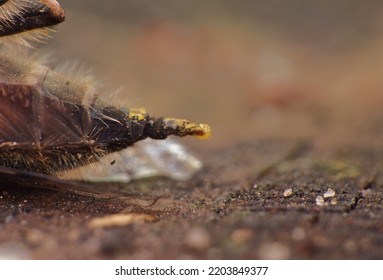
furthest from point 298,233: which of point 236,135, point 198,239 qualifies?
point 236,135

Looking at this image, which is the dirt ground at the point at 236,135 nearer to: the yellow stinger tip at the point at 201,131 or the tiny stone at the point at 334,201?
the tiny stone at the point at 334,201

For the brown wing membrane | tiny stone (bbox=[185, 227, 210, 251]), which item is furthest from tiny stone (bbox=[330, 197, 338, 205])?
the brown wing membrane

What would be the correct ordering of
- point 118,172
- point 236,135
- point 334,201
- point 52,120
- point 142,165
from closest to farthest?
point 334,201, point 52,120, point 118,172, point 142,165, point 236,135

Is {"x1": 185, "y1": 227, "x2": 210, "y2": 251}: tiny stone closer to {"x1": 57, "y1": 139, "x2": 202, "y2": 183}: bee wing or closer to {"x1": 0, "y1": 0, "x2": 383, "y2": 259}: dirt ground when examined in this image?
{"x1": 0, "y1": 0, "x2": 383, "y2": 259}: dirt ground

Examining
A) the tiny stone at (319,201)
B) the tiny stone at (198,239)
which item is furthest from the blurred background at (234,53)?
the tiny stone at (198,239)

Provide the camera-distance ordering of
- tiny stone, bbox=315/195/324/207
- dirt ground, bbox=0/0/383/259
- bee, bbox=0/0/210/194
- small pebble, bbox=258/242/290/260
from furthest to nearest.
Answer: bee, bbox=0/0/210/194 < tiny stone, bbox=315/195/324/207 < dirt ground, bbox=0/0/383/259 < small pebble, bbox=258/242/290/260

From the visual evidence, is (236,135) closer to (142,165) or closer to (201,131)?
(142,165)
